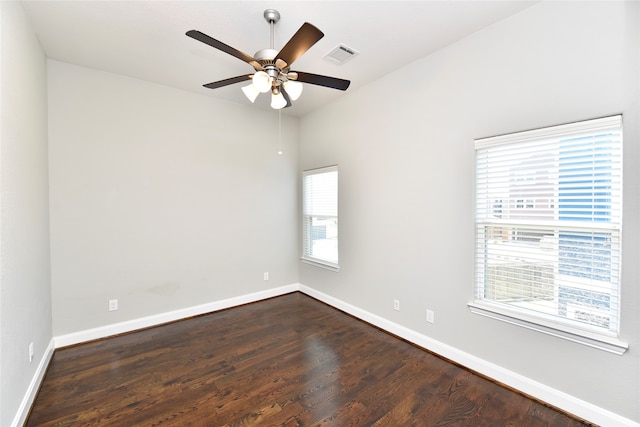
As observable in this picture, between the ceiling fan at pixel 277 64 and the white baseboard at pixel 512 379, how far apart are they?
2.58 metres

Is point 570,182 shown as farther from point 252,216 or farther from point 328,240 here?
point 252,216

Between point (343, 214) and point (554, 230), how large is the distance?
228 centimetres

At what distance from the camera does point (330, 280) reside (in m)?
4.05

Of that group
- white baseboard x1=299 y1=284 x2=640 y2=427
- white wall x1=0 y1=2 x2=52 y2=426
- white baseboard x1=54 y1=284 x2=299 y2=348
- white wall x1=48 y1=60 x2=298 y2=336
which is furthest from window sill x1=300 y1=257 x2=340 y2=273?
white wall x1=0 y1=2 x2=52 y2=426

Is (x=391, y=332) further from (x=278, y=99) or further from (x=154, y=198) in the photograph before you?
(x=154, y=198)

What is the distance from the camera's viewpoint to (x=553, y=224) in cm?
199

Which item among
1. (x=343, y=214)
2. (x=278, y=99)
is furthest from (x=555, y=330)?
(x=278, y=99)

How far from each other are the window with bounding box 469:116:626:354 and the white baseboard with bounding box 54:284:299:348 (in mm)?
2964

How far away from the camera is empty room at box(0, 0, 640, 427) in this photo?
1.82 meters

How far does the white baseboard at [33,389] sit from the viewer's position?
→ 1780mm

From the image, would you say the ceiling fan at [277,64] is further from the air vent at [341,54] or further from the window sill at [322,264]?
the window sill at [322,264]

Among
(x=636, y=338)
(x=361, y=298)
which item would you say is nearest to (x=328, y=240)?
(x=361, y=298)

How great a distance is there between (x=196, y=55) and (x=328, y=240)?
2816 mm

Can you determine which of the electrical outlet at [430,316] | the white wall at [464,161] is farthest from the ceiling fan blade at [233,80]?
the electrical outlet at [430,316]
